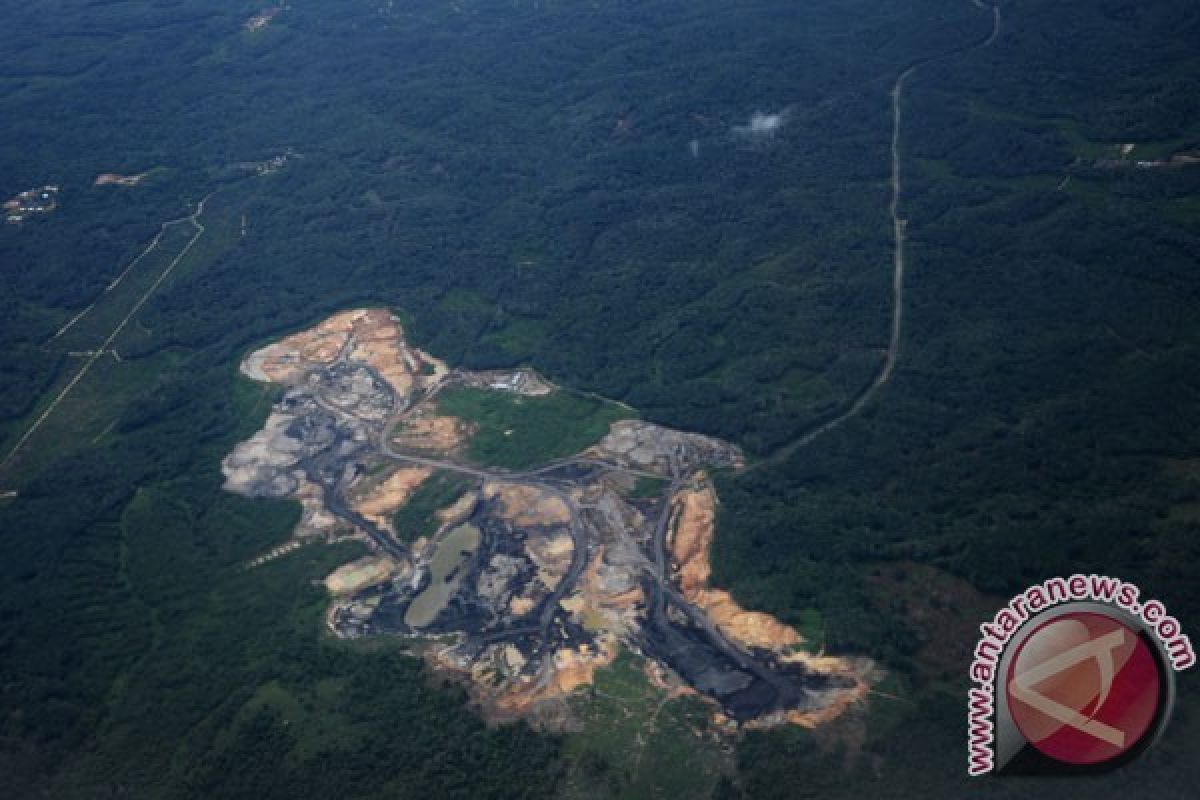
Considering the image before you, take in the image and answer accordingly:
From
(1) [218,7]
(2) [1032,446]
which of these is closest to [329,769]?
(2) [1032,446]

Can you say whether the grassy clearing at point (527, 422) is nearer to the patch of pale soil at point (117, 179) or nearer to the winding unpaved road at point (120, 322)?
the winding unpaved road at point (120, 322)

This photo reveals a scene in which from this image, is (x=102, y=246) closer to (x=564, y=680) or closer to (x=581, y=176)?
(x=581, y=176)

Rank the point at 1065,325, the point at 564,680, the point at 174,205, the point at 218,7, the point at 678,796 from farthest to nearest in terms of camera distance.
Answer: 1. the point at 218,7
2. the point at 174,205
3. the point at 1065,325
4. the point at 564,680
5. the point at 678,796

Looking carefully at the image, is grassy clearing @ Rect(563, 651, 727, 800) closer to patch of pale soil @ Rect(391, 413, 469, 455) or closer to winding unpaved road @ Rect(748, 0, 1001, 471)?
winding unpaved road @ Rect(748, 0, 1001, 471)

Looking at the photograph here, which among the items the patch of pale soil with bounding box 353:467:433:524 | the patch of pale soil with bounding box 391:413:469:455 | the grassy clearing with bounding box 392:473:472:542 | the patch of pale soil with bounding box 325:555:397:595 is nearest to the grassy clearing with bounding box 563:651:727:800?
the patch of pale soil with bounding box 325:555:397:595

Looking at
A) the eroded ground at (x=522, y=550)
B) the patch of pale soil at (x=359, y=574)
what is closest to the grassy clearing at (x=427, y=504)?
the eroded ground at (x=522, y=550)

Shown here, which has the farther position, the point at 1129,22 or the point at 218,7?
the point at 218,7
